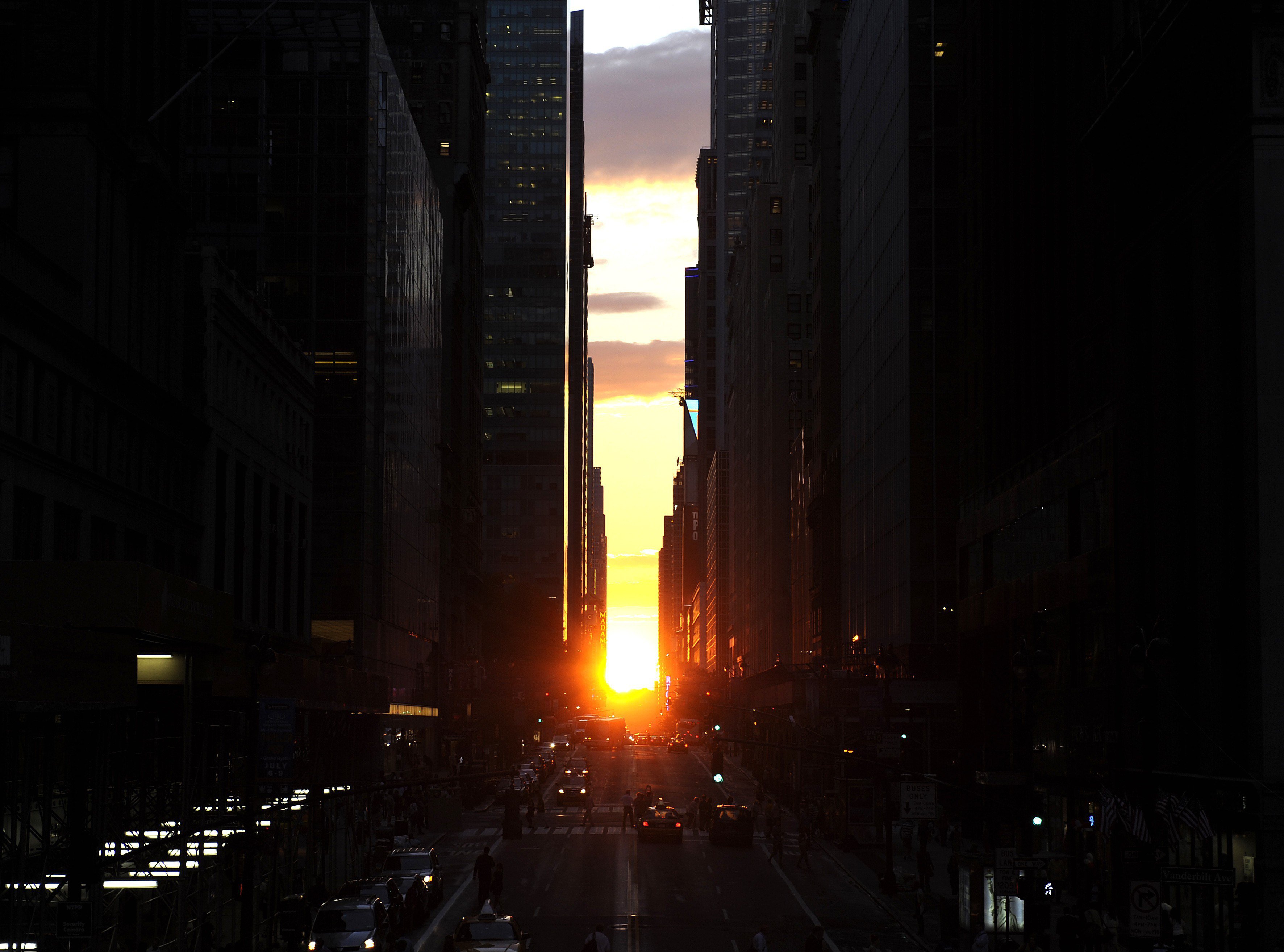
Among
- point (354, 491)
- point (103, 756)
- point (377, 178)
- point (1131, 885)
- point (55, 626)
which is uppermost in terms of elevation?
point (377, 178)

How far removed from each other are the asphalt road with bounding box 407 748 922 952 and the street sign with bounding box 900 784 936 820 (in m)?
3.12

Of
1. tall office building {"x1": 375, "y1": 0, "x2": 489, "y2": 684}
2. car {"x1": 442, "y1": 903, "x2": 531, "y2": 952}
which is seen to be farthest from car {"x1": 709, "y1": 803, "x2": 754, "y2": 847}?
tall office building {"x1": 375, "y1": 0, "x2": 489, "y2": 684}

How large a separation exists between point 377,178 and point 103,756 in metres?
64.3

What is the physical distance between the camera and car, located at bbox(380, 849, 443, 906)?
46812mm

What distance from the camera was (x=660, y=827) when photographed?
69250 mm

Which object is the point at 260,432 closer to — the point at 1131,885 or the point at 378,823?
the point at 378,823

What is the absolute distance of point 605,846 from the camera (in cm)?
6925

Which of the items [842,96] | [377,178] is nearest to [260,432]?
[377,178]

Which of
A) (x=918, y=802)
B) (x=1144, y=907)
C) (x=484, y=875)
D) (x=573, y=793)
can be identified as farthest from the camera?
(x=573, y=793)

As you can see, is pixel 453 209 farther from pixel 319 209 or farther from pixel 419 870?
pixel 419 870

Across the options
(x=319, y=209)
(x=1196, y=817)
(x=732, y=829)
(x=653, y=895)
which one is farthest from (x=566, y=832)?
(x=1196, y=817)

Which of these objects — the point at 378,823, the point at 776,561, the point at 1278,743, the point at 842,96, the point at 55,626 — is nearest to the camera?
the point at 55,626

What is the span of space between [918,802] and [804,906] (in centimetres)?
470

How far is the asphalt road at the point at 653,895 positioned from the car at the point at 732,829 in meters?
0.52
